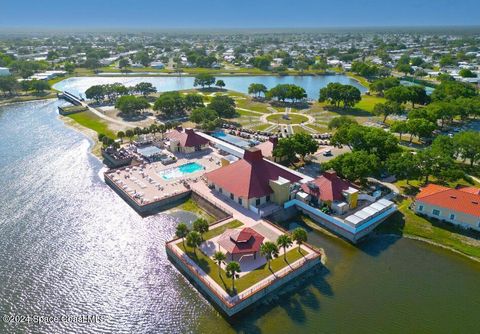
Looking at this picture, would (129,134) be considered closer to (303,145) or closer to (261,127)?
(261,127)

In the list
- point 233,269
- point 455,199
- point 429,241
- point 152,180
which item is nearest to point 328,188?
point 429,241

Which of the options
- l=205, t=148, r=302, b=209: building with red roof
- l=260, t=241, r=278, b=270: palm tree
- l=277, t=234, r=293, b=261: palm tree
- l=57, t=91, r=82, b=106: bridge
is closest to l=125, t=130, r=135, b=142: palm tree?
l=205, t=148, r=302, b=209: building with red roof

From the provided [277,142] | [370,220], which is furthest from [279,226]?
[277,142]

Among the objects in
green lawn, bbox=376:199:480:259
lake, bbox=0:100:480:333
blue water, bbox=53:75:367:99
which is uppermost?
green lawn, bbox=376:199:480:259

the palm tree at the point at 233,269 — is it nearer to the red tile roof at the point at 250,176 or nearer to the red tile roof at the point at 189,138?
the red tile roof at the point at 250,176

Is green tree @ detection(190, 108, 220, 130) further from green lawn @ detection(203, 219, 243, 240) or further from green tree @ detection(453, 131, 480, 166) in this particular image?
green tree @ detection(453, 131, 480, 166)

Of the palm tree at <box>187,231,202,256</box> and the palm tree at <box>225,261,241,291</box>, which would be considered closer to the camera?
the palm tree at <box>225,261,241,291</box>
